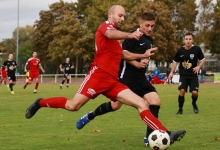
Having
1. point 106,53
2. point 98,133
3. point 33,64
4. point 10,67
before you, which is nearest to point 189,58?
point 98,133

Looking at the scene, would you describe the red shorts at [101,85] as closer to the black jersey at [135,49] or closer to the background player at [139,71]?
the background player at [139,71]

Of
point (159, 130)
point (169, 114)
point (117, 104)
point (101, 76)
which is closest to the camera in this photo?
point (159, 130)

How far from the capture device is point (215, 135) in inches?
349

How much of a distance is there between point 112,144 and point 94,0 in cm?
6118

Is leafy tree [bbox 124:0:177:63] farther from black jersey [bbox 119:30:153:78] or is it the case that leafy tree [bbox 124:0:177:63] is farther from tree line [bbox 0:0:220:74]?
black jersey [bbox 119:30:153:78]

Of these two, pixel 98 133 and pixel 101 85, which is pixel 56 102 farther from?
pixel 98 133

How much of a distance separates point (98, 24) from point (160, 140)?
59660 mm

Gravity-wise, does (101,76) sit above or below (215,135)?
above

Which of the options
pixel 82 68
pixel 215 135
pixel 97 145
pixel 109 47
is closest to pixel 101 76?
pixel 109 47

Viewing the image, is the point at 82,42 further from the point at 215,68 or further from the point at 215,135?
the point at 215,135

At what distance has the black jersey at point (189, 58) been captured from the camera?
42.8 ft

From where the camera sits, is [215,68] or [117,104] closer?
[117,104]

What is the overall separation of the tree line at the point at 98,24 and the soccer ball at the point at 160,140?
5562 centimetres

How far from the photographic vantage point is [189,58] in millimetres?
13078
